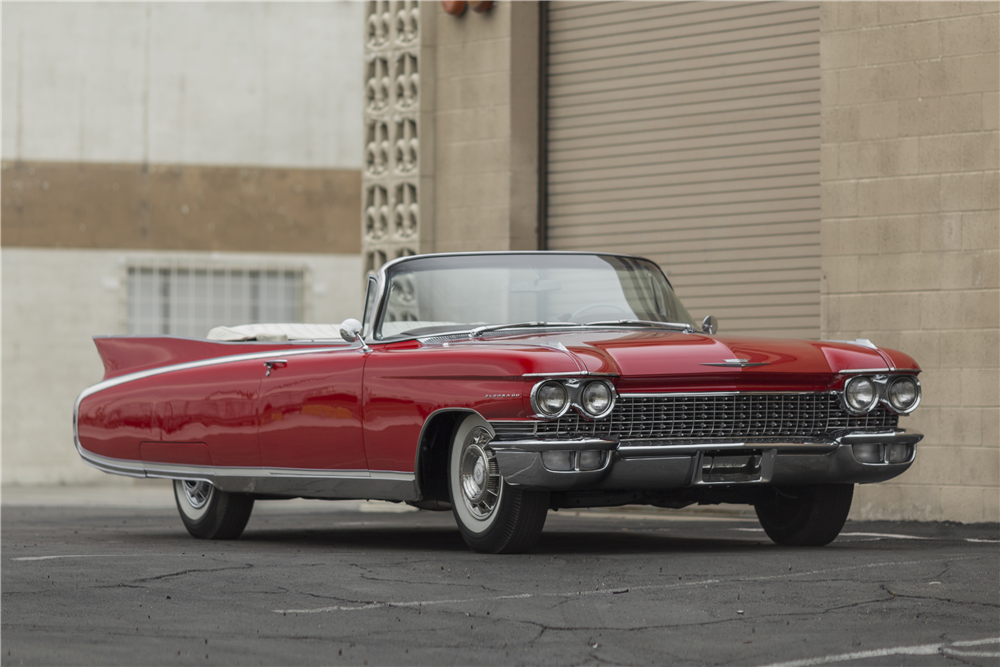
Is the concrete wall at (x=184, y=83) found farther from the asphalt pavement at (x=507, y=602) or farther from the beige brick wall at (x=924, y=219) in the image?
the asphalt pavement at (x=507, y=602)

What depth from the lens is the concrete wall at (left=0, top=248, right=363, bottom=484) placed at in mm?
20906

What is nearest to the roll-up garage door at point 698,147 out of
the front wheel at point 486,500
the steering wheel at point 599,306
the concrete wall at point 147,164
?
the steering wheel at point 599,306

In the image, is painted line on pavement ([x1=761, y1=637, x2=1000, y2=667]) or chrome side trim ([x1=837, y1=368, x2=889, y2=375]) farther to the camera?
chrome side trim ([x1=837, y1=368, x2=889, y2=375])

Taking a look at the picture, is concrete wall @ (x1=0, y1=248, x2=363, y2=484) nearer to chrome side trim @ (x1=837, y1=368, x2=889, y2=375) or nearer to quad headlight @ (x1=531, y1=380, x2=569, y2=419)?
chrome side trim @ (x1=837, y1=368, x2=889, y2=375)

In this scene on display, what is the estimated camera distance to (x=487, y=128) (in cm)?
1423

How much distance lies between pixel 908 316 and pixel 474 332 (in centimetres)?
449

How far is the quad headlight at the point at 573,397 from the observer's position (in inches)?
277

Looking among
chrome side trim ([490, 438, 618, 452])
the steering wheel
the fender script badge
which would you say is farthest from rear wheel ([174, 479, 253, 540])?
the fender script badge

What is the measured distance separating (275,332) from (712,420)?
10.6ft

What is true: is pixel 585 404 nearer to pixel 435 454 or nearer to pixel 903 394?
pixel 435 454

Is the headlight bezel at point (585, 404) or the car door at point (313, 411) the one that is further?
the car door at point (313, 411)

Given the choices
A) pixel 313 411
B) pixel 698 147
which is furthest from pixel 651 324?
pixel 698 147

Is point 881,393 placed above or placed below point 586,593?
above

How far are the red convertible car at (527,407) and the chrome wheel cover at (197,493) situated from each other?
7 cm
